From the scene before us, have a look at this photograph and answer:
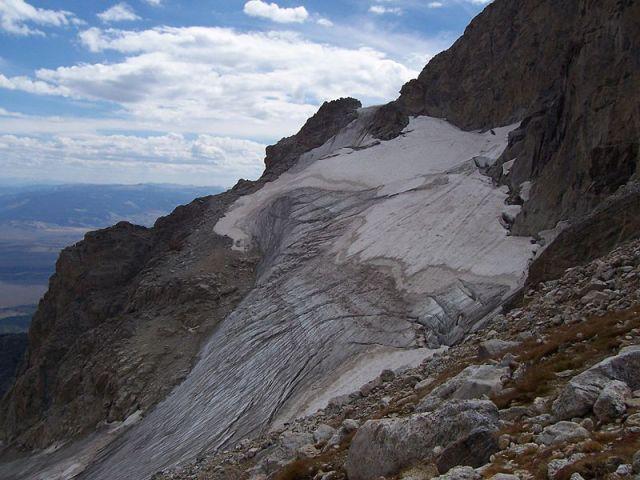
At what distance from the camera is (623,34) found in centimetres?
3234

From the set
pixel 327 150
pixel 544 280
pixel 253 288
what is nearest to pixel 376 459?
pixel 544 280

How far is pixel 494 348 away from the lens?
17.4 m

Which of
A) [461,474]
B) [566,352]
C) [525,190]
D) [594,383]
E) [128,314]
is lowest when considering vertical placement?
[128,314]

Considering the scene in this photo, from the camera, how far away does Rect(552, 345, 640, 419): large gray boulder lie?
10.4 m

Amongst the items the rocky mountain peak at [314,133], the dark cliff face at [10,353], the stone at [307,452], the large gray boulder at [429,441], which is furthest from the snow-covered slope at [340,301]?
the dark cliff face at [10,353]

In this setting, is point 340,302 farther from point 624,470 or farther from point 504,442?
point 624,470

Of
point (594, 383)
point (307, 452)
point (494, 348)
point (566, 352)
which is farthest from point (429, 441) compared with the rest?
point (494, 348)

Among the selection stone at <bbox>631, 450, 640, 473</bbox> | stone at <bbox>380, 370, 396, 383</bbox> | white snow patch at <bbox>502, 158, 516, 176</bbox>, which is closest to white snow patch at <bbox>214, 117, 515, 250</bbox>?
white snow patch at <bbox>502, 158, 516, 176</bbox>

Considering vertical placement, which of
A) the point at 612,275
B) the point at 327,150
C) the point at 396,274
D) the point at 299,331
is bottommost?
the point at 299,331

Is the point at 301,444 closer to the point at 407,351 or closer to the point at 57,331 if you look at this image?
the point at 407,351

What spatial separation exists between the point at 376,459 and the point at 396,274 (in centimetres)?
2730

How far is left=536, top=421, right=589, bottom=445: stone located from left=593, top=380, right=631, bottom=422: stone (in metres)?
0.49

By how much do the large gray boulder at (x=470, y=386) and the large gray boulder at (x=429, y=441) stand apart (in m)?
1.84

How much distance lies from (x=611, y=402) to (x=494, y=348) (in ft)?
24.9
